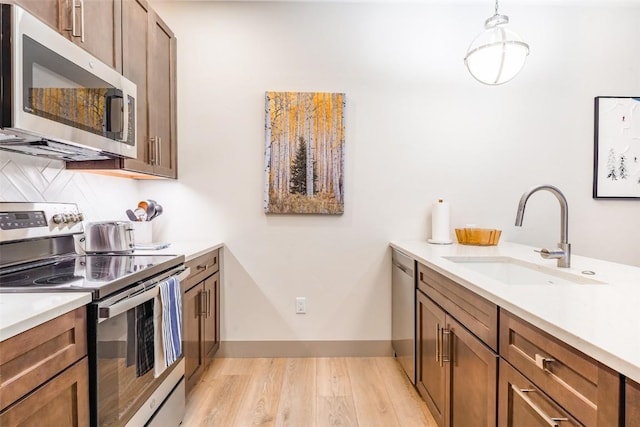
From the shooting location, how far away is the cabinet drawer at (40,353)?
85cm

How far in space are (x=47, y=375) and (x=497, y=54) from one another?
2404 millimetres

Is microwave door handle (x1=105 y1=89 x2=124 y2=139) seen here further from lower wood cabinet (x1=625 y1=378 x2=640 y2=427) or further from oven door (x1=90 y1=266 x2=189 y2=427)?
lower wood cabinet (x1=625 y1=378 x2=640 y2=427)

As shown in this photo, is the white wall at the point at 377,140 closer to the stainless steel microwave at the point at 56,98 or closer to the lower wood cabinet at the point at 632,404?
the stainless steel microwave at the point at 56,98

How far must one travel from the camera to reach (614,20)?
2.77 m

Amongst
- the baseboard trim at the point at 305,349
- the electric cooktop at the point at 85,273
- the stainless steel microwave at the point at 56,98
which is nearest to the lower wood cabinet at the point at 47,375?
the electric cooktop at the point at 85,273

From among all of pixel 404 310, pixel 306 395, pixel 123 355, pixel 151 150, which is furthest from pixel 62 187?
pixel 404 310

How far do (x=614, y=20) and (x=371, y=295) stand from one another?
9.16 ft

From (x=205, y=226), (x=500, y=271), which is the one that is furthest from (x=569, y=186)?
(x=205, y=226)

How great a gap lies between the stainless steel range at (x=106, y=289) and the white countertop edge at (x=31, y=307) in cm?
4

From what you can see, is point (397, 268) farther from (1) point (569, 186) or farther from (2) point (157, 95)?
(2) point (157, 95)

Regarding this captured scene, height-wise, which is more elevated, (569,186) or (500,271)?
(569,186)

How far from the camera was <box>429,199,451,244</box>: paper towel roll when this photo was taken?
2590 millimetres

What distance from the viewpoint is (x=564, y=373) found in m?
0.87

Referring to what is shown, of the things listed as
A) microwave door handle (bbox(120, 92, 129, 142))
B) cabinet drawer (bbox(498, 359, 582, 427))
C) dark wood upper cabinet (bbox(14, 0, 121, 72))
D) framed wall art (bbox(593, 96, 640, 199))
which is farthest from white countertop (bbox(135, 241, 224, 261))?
framed wall art (bbox(593, 96, 640, 199))
